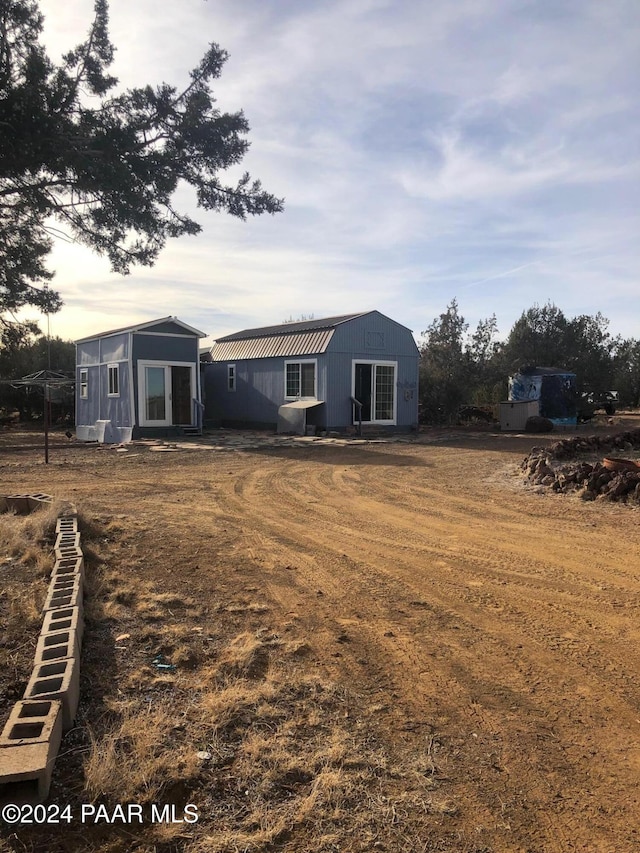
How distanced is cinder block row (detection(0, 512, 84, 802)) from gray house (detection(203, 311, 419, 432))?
1540 centimetres

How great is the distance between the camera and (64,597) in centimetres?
392

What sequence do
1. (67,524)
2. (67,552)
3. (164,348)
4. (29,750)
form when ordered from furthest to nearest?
(164,348), (67,524), (67,552), (29,750)

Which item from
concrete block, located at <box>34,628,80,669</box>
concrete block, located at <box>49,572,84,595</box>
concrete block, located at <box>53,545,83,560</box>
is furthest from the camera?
concrete block, located at <box>53,545,83,560</box>

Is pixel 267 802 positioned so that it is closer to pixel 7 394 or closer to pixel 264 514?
pixel 264 514

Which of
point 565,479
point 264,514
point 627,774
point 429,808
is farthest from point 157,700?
point 565,479

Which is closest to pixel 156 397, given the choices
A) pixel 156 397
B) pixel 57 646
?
pixel 156 397

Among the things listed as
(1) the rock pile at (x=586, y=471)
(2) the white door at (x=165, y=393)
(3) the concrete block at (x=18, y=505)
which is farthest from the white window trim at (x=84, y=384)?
(1) the rock pile at (x=586, y=471)

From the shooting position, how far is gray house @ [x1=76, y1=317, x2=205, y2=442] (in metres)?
17.9

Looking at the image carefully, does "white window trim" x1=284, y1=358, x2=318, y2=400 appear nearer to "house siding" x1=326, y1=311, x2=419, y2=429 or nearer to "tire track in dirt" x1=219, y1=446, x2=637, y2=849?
"house siding" x1=326, y1=311, x2=419, y2=429

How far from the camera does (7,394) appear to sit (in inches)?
1048

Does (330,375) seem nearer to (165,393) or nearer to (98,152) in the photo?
(165,393)

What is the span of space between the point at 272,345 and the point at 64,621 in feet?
61.5

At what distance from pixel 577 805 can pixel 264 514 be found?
5529 mm

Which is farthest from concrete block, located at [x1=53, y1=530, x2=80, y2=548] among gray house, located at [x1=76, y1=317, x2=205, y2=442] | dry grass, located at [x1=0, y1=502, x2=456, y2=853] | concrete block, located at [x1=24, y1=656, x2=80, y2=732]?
gray house, located at [x1=76, y1=317, x2=205, y2=442]
